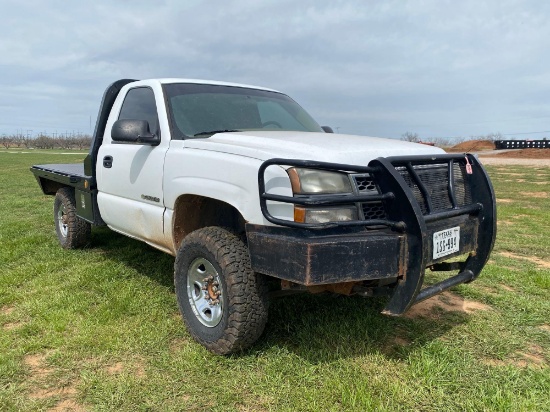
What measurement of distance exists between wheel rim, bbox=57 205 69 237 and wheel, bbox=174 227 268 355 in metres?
3.14

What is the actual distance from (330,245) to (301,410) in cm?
91

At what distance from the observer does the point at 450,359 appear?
294cm

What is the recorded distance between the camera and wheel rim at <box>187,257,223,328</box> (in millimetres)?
3049

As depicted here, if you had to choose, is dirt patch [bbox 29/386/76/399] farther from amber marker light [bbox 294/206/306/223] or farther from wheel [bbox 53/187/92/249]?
wheel [bbox 53/187/92/249]

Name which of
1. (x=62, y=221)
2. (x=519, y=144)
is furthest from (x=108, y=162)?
(x=519, y=144)

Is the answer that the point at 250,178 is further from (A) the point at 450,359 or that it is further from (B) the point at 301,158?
(A) the point at 450,359

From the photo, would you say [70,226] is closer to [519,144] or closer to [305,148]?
[305,148]

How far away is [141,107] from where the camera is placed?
4148 mm

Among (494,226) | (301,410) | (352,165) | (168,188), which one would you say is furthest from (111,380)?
(494,226)

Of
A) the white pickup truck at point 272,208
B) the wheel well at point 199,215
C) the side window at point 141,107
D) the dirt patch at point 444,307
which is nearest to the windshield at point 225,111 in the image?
the white pickup truck at point 272,208

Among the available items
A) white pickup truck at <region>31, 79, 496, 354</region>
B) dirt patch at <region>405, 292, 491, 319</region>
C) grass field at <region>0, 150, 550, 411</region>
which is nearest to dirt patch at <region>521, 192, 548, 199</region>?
grass field at <region>0, 150, 550, 411</region>

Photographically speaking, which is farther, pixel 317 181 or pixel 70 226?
pixel 70 226

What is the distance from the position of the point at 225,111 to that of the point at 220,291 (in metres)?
1.68

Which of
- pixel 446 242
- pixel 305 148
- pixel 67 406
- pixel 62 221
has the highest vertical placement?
pixel 305 148
